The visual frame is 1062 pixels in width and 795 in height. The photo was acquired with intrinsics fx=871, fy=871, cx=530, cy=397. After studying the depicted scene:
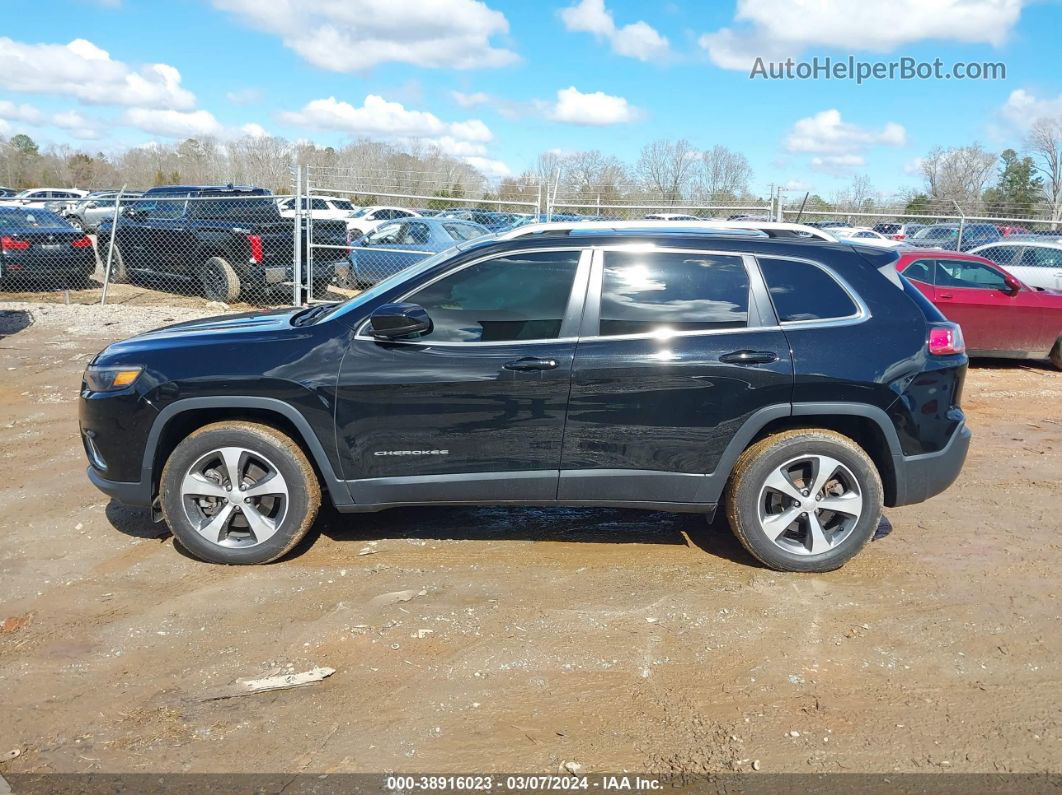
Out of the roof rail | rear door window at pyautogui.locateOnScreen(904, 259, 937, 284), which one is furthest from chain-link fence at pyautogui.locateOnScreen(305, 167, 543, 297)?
the roof rail

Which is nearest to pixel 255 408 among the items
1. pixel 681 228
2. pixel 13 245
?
pixel 681 228

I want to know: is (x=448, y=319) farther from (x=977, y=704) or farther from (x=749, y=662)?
(x=977, y=704)

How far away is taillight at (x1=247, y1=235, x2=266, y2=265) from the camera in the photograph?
13570mm

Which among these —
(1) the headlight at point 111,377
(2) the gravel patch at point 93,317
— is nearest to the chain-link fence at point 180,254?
(2) the gravel patch at point 93,317

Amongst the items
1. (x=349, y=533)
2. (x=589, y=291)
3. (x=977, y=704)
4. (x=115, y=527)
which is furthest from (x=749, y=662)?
(x=115, y=527)

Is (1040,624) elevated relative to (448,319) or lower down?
lower down

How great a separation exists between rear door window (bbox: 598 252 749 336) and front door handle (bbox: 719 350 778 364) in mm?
158

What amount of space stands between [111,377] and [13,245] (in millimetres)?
12139

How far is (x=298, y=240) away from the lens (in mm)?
13141

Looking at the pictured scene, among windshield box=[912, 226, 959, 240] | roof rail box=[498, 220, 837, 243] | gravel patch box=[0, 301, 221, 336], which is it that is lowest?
gravel patch box=[0, 301, 221, 336]

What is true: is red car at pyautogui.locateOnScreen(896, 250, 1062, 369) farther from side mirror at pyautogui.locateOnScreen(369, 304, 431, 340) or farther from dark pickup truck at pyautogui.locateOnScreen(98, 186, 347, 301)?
dark pickup truck at pyautogui.locateOnScreen(98, 186, 347, 301)

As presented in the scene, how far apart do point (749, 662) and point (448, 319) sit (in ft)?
7.18

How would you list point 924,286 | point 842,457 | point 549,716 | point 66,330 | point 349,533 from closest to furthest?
1. point 549,716
2. point 842,457
3. point 349,533
4. point 924,286
5. point 66,330

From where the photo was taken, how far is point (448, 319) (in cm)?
449
